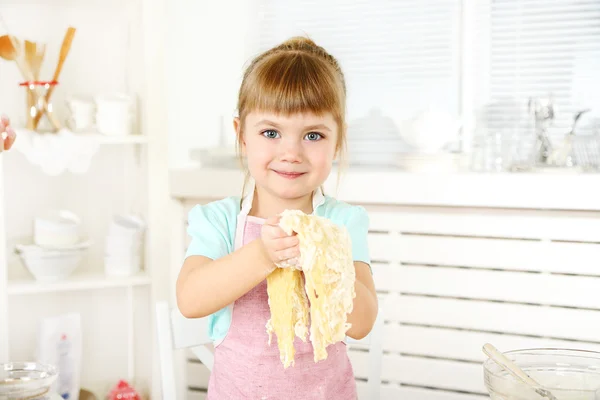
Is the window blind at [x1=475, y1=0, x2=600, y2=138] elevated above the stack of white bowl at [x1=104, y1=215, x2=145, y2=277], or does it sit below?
above

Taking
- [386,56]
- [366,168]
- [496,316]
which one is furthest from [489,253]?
[386,56]

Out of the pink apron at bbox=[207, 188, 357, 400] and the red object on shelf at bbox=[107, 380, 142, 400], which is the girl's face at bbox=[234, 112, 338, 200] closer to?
the pink apron at bbox=[207, 188, 357, 400]

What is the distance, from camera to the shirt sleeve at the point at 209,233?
127cm

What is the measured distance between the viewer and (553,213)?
6.59 feet

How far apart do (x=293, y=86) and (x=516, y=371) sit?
0.55 metres

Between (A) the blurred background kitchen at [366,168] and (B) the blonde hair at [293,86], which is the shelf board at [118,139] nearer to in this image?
(A) the blurred background kitchen at [366,168]

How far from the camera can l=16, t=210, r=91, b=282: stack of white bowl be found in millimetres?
2135

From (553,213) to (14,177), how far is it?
62.4 inches

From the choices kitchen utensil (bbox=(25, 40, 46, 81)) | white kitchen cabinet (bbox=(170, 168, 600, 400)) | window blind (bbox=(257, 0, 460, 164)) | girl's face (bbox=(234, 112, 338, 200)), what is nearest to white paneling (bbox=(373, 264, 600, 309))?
white kitchen cabinet (bbox=(170, 168, 600, 400))

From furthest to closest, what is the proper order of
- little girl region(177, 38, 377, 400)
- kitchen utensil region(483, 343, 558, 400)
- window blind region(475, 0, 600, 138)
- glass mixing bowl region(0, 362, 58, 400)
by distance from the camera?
window blind region(475, 0, 600, 138) → glass mixing bowl region(0, 362, 58, 400) → little girl region(177, 38, 377, 400) → kitchen utensil region(483, 343, 558, 400)

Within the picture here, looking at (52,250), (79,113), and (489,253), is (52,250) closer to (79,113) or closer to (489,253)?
(79,113)

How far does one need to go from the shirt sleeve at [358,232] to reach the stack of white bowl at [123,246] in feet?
3.52

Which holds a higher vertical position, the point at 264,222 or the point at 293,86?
the point at 293,86

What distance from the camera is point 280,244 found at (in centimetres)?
99
